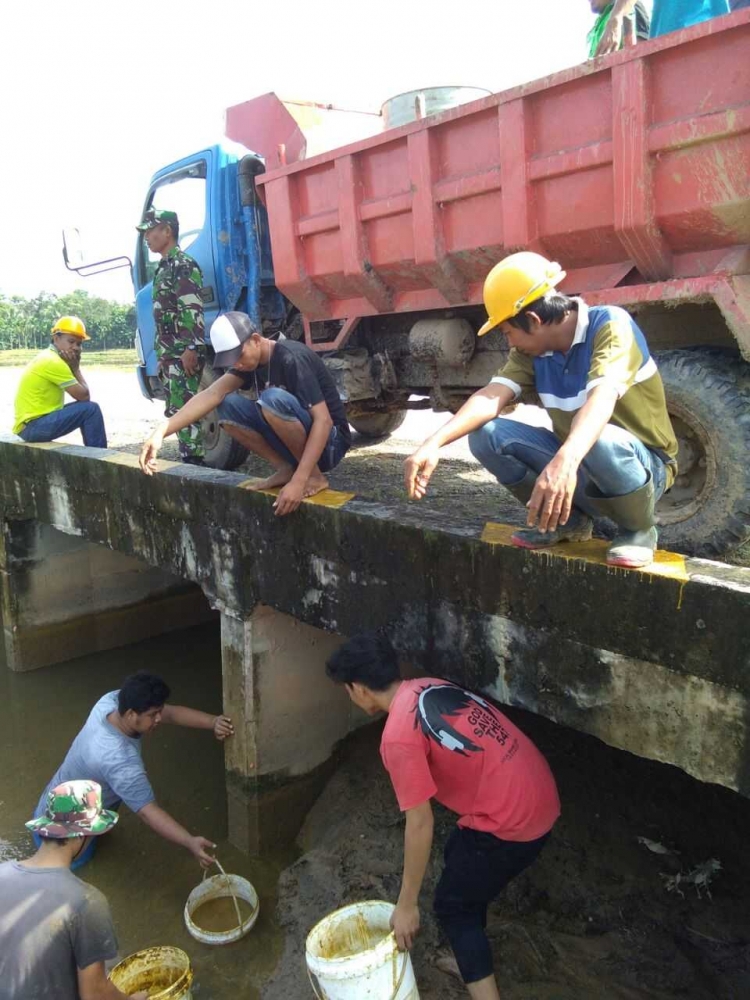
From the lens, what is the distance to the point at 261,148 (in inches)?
252

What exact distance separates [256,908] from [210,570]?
1.69m

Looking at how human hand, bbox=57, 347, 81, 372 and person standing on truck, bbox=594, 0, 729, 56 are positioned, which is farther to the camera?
human hand, bbox=57, 347, 81, 372

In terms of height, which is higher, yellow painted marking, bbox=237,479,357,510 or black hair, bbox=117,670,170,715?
yellow painted marking, bbox=237,479,357,510

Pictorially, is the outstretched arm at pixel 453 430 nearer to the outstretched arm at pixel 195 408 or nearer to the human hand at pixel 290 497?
the human hand at pixel 290 497

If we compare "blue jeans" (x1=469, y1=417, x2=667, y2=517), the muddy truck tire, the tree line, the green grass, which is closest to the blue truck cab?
the muddy truck tire

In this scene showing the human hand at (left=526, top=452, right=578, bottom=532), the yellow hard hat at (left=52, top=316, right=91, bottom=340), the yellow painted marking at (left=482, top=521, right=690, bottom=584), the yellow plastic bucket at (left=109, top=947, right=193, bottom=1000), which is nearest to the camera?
the human hand at (left=526, top=452, right=578, bottom=532)

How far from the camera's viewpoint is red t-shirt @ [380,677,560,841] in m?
2.36

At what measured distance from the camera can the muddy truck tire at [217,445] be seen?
20.1 feet

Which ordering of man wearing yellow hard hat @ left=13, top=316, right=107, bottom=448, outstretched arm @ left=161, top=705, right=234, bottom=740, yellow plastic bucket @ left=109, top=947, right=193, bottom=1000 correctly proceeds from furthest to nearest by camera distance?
man wearing yellow hard hat @ left=13, top=316, right=107, bottom=448, outstretched arm @ left=161, top=705, right=234, bottom=740, yellow plastic bucket @ left=109, top=947, right=193, bottom=1000

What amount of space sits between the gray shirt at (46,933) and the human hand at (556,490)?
1822mm

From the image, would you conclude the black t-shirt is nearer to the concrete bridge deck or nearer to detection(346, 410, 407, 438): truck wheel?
the concrete bridge deck

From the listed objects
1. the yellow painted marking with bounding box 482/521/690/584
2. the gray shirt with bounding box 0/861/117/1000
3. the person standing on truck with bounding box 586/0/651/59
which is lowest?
the gray shirt with bounding box 0/861/117/1000

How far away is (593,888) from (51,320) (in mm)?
63887

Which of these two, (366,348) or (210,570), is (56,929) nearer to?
(210,570)
